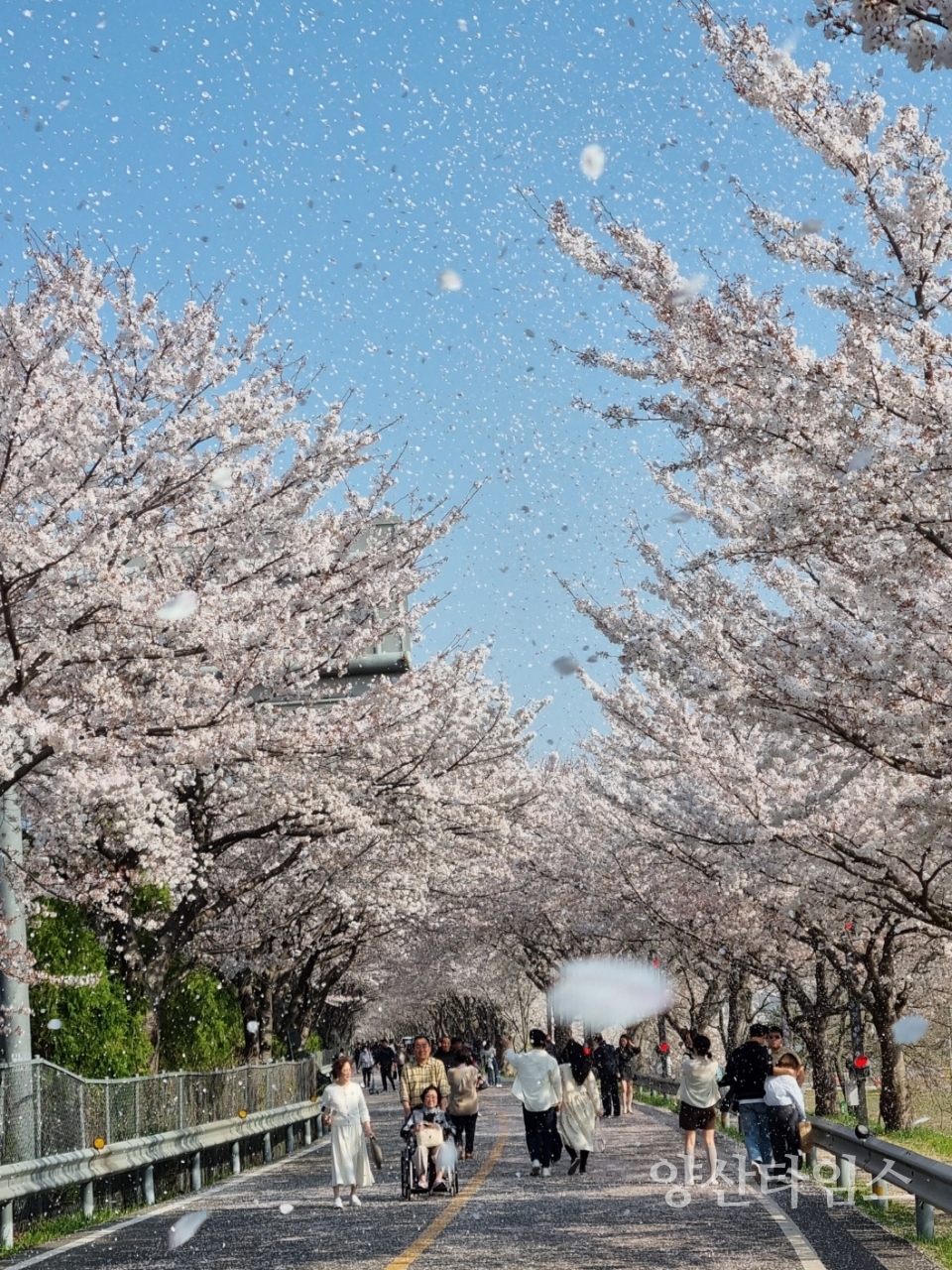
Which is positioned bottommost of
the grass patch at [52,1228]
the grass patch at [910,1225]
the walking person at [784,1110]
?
the grass patch at [910,1225]

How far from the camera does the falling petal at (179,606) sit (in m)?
12.4

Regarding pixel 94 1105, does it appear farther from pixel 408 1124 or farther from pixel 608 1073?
pixel 608 1073

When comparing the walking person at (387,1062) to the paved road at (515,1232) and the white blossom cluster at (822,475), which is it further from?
the white blossom cluster at (822,475)

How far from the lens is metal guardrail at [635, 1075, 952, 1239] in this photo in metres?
9.62

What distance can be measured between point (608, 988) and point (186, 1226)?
132ft

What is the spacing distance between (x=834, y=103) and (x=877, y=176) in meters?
0.46

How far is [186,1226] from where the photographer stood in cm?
1299

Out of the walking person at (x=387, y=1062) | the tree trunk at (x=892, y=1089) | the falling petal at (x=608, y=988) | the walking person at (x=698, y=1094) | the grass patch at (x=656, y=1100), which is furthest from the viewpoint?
the walking person at (x=387, y=1062)

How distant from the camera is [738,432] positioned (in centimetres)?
848

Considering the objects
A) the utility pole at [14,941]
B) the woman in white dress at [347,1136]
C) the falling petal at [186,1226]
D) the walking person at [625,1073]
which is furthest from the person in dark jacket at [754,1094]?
the walking person at [625,1073]

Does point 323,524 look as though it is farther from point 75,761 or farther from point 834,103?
point 834,103

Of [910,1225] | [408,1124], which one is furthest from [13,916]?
[910,1225]

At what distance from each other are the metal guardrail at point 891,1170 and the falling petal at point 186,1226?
528cm

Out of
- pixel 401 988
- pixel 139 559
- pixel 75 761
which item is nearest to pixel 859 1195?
pixel 75 761
